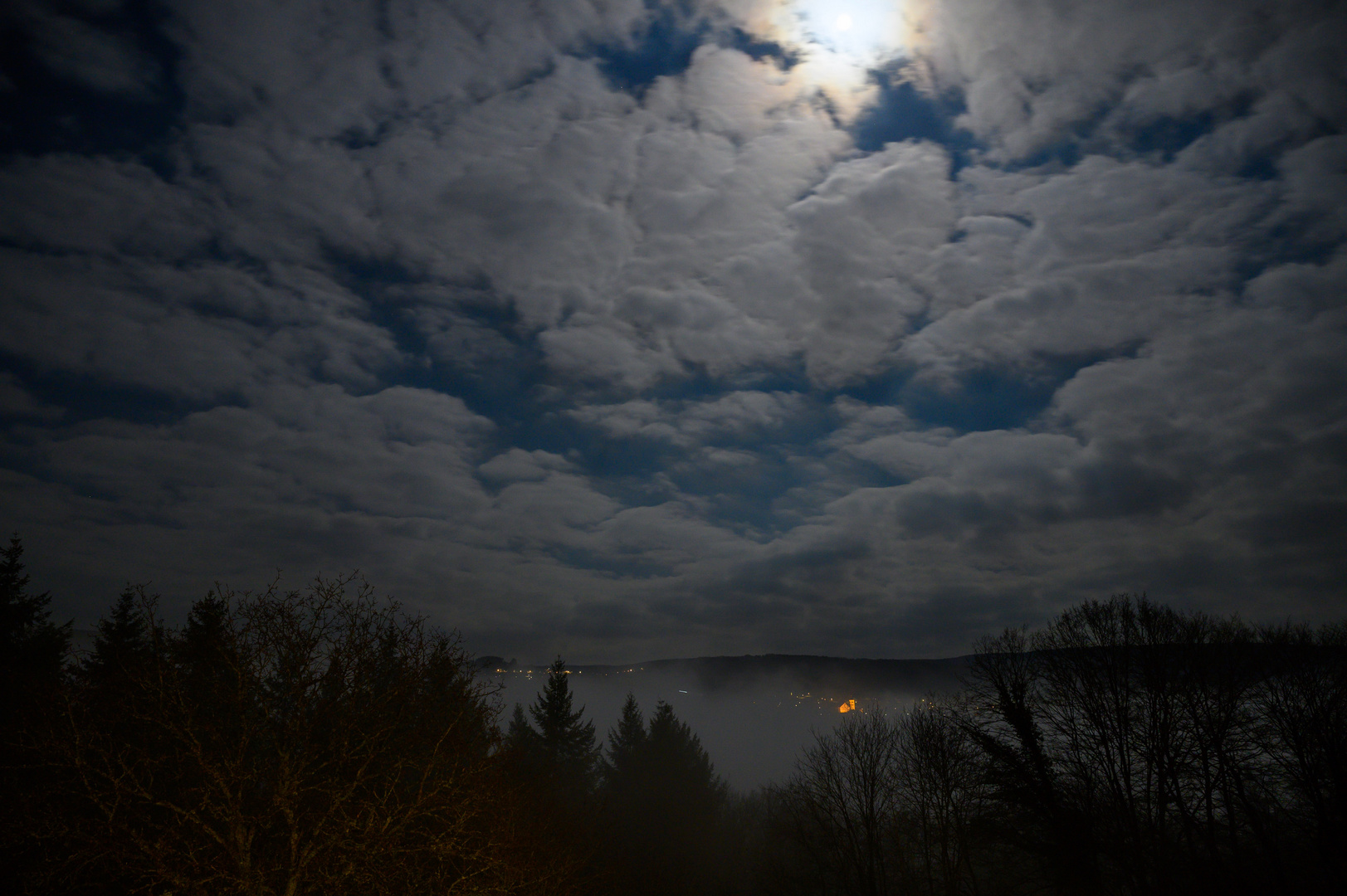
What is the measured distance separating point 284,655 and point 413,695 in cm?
684

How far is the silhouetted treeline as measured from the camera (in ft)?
52.8

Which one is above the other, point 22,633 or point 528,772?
point 22,633

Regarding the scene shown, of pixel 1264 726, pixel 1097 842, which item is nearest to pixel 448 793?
pixel 1097 842

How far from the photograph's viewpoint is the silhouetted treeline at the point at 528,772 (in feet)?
52.8

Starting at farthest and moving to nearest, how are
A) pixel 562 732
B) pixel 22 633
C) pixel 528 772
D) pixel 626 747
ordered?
pixel 626 747 → pixel 562 732 → pixel 528 772 → pixel 22 633

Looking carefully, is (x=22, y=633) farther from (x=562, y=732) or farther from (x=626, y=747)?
(x=626, y=747)

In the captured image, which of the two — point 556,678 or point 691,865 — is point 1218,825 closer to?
point 691,865

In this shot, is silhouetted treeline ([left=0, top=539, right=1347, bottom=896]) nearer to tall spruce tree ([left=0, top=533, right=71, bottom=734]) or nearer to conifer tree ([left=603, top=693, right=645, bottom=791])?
tall spruce tree ([left=0, top=533, right=71, bottom=734])

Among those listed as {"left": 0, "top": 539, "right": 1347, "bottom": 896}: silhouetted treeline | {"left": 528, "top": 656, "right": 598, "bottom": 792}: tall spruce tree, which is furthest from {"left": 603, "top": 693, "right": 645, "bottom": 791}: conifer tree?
{"left": 0, "top": 539, "right": 1347, "bottom": 896}: silhouetted treeline

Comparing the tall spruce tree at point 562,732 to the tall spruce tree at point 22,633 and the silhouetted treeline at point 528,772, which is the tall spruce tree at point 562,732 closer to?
the silhouetted treeline at point 528,772

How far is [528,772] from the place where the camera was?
142 feet

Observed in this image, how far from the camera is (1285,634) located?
1251 inches

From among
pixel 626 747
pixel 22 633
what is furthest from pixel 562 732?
pixel 22 633

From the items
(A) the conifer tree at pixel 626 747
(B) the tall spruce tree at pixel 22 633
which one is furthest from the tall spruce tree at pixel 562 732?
(B) the tall spruce tree at pixel 22 633
